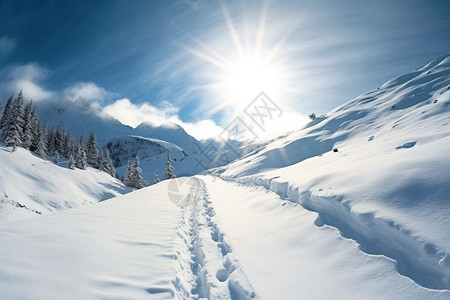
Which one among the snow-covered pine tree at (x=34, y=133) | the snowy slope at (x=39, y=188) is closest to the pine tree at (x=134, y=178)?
the snowy slope at (x=39, y=188)

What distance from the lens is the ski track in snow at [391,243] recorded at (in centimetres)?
238

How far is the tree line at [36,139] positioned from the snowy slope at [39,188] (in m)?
3.89

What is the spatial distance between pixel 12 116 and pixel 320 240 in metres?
51.0

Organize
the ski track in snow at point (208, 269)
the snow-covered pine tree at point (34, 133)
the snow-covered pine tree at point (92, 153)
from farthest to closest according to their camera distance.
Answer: the snow-covered pine tree at point (92, 153) < the snow-covered pine tree at point (34, 133) < the ski track in snow at point (208, 269)

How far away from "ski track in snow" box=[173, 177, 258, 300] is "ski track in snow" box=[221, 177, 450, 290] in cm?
200

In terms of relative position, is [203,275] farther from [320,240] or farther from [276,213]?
[276,213]

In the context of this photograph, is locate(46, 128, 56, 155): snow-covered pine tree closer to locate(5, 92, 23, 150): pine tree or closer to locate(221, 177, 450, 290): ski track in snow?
locate(5, 92, 23, 150): pine tree

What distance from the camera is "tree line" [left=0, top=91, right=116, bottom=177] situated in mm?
36531

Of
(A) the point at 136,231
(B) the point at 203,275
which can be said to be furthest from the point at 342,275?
(A) the point at 136,231

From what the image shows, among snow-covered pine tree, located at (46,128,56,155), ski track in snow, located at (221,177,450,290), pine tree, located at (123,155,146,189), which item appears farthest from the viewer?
snow-covered pine tree, located at (46,128,56,155)

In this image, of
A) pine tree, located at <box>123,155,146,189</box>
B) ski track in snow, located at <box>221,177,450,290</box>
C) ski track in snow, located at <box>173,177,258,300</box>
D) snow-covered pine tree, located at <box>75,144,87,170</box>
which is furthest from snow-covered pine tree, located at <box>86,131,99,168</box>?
ski track in snow, located at <box>221,177,450,290</box>

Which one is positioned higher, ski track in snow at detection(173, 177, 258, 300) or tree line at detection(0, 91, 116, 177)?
tree line at detection(0, 91, 116, 177)

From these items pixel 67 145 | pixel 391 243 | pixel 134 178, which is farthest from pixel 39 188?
pixel 391 243

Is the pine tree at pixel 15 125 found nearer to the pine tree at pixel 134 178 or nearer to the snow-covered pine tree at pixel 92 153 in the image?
the snow-covered pine tree at pixel 92 153
